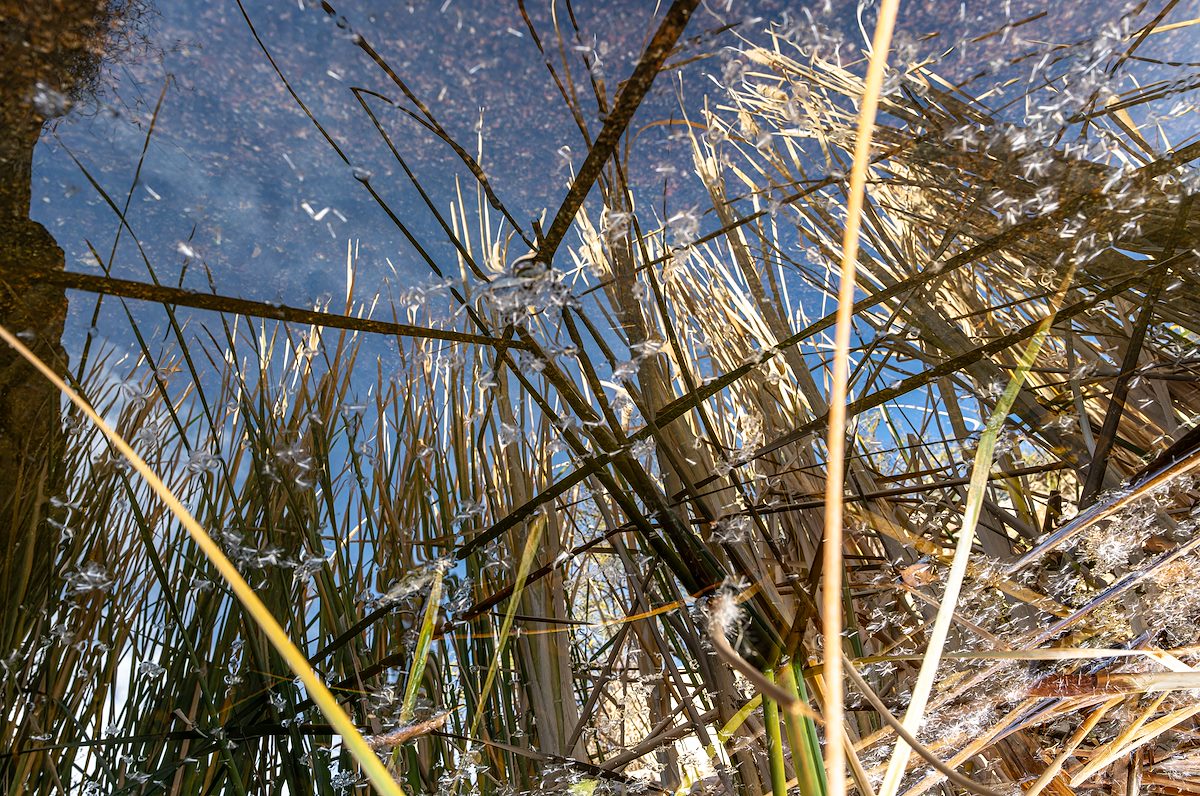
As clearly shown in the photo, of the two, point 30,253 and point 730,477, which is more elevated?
point 30,253

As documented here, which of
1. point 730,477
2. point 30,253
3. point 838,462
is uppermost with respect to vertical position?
point 30,253

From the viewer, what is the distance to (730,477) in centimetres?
61

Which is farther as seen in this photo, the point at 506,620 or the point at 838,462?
the point at 506,620

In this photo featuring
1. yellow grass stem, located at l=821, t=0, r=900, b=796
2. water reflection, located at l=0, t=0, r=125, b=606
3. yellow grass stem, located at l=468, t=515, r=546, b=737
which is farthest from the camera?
yellow grass stem, located at l=468, t=515, r=546, b=737

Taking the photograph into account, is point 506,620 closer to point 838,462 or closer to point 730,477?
point 730,477

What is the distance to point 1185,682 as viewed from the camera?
36 centimetres

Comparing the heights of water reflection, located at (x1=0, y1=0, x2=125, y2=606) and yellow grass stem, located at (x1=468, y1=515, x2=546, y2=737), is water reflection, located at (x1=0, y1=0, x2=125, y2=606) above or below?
above

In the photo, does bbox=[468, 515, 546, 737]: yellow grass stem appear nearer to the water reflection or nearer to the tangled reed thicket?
the tangled reed thicket

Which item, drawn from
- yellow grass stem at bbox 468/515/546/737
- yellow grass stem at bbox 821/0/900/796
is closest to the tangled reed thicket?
yellow grass stem at bbox 468/515/546/737

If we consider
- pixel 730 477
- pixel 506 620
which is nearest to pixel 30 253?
pixel 506 620

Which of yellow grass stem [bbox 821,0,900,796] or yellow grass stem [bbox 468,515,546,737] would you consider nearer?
yellow grass stem [bbox 821,0,900,796]

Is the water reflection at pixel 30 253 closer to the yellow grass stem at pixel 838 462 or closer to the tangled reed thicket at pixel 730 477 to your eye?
the tangled reed thicket at pixel 730 477

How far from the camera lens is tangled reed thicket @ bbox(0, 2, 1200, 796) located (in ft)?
1.65

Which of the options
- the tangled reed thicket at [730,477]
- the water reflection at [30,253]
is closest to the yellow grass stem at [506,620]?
the tangled reed thicket at [730,477]
